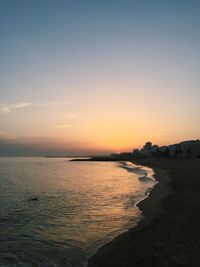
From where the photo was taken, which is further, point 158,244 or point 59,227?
point 59,227

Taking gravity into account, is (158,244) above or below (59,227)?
above

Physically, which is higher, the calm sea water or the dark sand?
the dark sand

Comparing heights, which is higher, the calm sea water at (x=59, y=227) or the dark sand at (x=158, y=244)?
the dark sand at (x=158, y=244)

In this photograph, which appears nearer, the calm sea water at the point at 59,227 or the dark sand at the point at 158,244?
the dark sand at the point at 158,244

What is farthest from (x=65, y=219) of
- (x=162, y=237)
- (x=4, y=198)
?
(x=4, y=198)

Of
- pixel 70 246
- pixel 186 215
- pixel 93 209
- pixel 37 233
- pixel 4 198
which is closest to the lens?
pixel 70 246

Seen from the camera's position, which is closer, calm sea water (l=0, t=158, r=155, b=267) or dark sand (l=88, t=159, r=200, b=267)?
dark sand (l=88, t=159, r=200, b=267)

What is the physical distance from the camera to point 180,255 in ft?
34.3

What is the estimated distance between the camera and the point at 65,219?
17547 millimetres

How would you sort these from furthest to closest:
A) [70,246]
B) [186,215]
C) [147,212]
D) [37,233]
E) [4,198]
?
[4,198], [147,212], [186,215], [37,233], [70,246]

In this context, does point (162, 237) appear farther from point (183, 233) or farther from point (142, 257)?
point (142, 257)

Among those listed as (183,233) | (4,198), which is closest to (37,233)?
(183,233)

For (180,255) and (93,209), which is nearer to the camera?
(180,255)

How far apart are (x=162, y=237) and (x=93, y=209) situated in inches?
326
